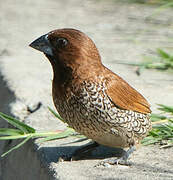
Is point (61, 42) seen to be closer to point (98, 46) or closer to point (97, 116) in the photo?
point (97, 116)

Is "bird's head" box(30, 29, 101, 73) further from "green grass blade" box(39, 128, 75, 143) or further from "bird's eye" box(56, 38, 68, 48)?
"green grass blade" box(39, 128, 75, 143)

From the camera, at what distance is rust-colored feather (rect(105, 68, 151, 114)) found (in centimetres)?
428

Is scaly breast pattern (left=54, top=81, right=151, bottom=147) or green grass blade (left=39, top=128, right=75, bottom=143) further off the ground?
scaly breast pattern (left=54, top=81, right=151, bottom=147)

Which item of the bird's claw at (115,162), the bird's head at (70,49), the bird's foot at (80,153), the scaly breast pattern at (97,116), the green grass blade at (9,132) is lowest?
the bird's claw at (115,162)

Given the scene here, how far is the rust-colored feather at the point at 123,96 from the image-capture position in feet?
14.0

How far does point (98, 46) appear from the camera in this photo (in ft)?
26.1

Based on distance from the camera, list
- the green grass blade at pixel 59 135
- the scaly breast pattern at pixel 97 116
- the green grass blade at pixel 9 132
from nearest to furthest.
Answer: the scaly breast pattern at pixel 97 116
the green grass blade at pixel 9 132
the green grass blade at pixel 59 135

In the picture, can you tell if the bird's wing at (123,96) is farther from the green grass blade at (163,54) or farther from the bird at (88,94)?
the green grass blade at (163,54)

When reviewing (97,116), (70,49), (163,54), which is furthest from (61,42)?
(163,54)

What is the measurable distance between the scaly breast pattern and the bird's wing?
0.04 m

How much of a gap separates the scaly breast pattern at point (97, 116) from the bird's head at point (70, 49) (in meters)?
0.18

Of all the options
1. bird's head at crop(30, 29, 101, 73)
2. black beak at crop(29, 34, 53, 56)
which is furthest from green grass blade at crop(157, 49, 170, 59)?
black beak at crop(29, 34, 53, 56)

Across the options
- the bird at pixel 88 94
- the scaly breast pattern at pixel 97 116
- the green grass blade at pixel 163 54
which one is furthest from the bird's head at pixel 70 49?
the green grass blade at pixel 163 54

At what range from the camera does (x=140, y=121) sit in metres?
4.41
